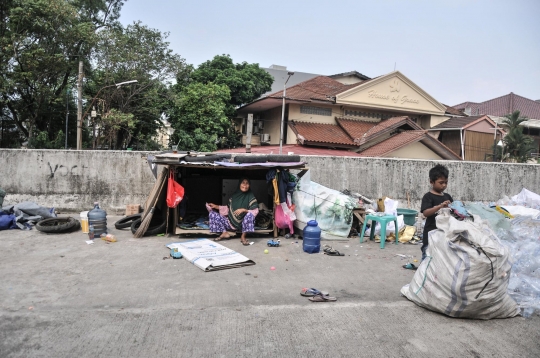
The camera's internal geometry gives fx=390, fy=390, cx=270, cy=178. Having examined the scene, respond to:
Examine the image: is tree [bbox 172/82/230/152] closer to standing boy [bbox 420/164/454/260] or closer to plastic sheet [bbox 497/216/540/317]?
standing boy [bbox 420/164/454/260]

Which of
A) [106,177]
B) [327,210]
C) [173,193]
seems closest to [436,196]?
[327,210]

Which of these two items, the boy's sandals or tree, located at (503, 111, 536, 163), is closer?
the boy's sandals

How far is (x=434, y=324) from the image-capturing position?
400 centimetres

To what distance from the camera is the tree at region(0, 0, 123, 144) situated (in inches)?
790

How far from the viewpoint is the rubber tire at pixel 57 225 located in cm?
760

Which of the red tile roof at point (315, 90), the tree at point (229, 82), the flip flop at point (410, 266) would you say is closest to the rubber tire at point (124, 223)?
the flip flop at point (410, 266)

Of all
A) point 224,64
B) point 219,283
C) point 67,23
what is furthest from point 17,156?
point 224,64

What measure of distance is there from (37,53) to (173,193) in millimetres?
18048

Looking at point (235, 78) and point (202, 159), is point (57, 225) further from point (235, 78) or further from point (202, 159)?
point (235, 78)

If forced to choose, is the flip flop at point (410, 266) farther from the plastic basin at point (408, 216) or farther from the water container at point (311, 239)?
the plastic basin at point (408, 216)

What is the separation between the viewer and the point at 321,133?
22.0 m

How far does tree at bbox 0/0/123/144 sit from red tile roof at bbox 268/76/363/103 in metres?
11.8

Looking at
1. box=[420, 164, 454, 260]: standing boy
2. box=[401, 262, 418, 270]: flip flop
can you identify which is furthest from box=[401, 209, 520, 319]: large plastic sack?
box=[401, 262, 418, 270]: flip flop

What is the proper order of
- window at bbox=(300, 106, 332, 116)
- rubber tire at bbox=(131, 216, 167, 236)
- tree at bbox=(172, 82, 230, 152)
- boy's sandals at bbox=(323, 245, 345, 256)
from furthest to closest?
1. tree at bbox=(172, 82, 230, 152)
2. window at bbox=(300, 106, 332, 116)
3. rubber tire at bbox=(131, 216, 167, 236)
4. boy's sandals at bbox=(323, 245, 345, 256)
